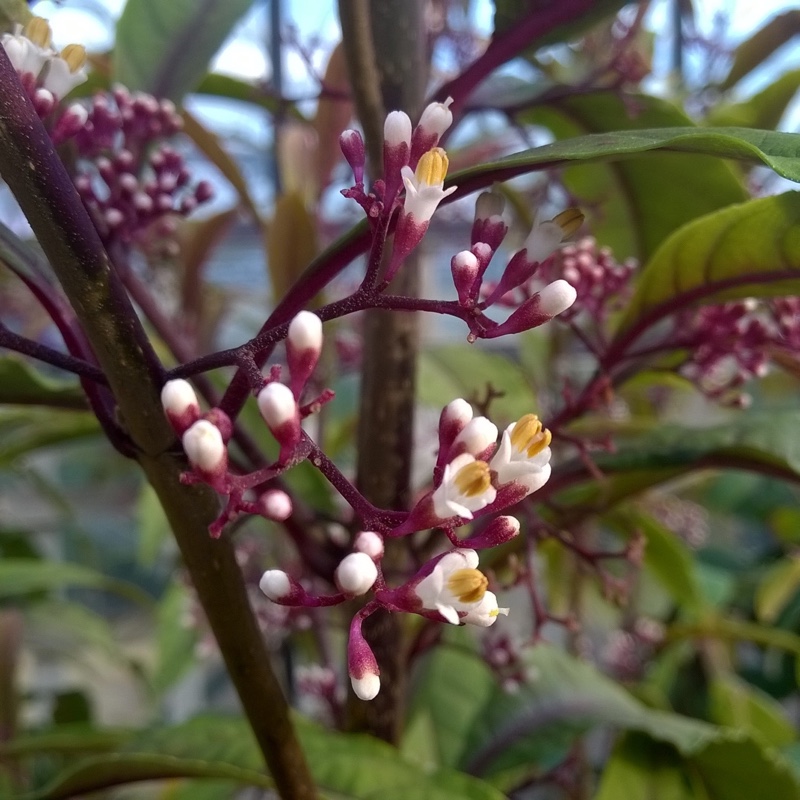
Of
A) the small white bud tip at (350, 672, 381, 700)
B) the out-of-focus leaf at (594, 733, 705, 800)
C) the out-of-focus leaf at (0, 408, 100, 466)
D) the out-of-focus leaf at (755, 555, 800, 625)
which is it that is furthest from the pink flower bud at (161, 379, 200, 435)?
the out-of-focus leaf at (755, 555, 800, 625)

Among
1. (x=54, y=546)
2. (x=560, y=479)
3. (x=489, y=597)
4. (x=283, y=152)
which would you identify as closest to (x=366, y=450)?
(x=560, y=479)

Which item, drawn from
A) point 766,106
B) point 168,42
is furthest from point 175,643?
point 766,106

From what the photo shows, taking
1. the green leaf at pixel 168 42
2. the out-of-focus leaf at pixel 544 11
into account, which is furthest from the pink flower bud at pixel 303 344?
the green leaf at pixel 168 42

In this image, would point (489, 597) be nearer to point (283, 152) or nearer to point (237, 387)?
point (237, 387)

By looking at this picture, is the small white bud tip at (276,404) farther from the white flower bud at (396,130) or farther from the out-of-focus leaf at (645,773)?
the out-of-focus leaf at (645,773)

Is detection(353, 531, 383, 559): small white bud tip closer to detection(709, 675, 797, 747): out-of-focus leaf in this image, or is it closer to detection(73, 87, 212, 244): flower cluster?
detection(73, 87, 212, 244): flower cluster

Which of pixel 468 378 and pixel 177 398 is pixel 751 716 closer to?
pixel 468 378
